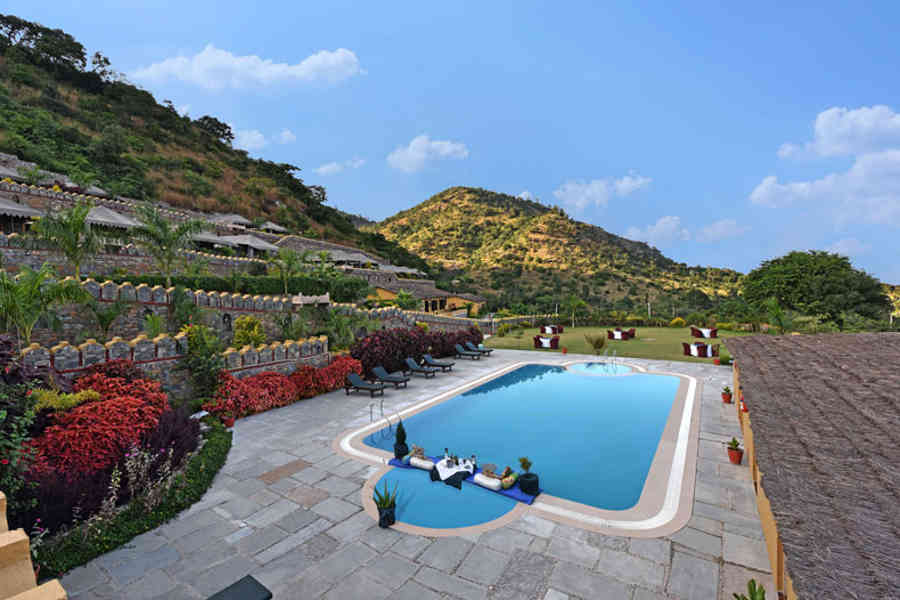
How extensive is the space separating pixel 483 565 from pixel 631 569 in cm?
182

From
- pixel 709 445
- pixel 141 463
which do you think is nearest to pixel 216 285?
pixel 141 463

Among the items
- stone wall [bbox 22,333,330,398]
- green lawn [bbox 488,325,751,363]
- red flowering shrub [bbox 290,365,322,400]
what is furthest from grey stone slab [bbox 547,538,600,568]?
green lawn [bbox 488,325,751,363]

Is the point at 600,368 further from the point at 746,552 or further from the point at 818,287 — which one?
the point at 818,287

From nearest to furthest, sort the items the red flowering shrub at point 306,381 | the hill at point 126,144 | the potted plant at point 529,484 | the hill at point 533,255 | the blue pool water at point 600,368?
1. the potted plant at point 529,484
2. the red flowering shrub at point 306,381
3. the blue pool water at point 600,368
4. the hill at point 126,144
5. the hill at point 533,255

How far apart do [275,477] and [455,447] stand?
4163mm

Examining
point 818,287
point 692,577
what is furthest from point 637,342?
point 692,577

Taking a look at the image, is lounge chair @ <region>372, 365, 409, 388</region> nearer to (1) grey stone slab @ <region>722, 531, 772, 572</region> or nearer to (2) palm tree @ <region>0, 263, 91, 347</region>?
(2) palm tree @ <region>0, 263, 91, 347</region>

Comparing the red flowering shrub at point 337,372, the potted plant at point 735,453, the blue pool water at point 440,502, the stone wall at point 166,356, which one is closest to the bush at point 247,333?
the stone wall at point 166,356

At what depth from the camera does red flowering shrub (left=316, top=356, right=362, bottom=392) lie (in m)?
13.4

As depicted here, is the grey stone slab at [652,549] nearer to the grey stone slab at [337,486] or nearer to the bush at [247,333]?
the grey stone slab at [337,486]

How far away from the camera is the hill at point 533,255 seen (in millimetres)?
62000

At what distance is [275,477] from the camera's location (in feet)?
23.9

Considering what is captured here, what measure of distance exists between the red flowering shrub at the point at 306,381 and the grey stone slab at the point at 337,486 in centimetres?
601

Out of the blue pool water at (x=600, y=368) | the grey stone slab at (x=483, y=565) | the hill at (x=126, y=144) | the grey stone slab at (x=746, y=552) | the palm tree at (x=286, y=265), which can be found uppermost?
the hill at (x=126, y=144)
